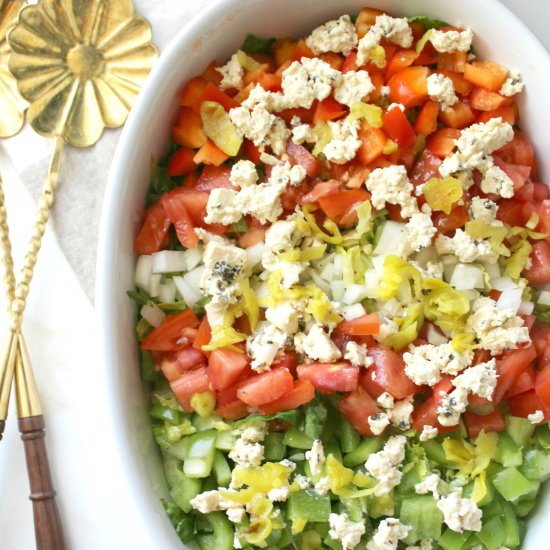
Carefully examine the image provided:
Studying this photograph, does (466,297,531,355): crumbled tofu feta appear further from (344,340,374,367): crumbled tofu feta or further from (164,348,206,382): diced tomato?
(164,348,206,382): diced tomato

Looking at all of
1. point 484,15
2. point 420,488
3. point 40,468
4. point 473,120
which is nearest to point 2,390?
point 40,468

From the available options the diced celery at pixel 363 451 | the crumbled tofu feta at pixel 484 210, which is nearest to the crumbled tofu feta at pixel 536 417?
the diced celery at pixel 363 451

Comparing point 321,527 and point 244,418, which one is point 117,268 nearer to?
point 244,418

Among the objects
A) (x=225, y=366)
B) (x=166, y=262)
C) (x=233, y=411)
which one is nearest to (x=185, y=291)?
(x=166, y=262)

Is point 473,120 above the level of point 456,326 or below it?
above

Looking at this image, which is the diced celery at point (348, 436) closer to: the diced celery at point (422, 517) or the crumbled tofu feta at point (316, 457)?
the crumbled tofu feta at point (316, 457)

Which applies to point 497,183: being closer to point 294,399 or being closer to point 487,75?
point 487,75

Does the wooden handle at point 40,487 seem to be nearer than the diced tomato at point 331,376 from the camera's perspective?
No
